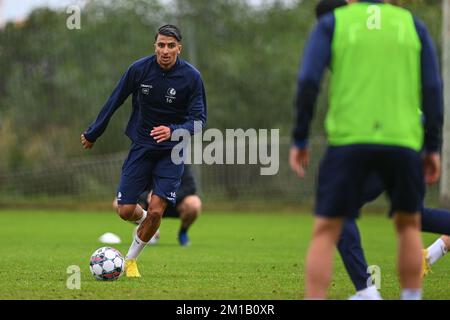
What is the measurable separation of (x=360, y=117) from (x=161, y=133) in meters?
3.42

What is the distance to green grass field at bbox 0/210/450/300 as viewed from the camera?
7355mm

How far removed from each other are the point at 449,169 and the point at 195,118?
12.5 meters

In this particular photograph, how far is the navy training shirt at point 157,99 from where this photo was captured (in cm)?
893

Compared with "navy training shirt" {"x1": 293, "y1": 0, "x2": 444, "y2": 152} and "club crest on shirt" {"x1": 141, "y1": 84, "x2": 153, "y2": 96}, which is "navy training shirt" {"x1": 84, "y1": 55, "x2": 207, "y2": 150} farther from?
"navy training shirt" {"x1": 293, "y1": 0, "x2": 444, "y2": 152}

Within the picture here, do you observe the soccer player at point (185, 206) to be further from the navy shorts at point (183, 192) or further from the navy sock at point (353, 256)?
the navy sock at point (353, 256)

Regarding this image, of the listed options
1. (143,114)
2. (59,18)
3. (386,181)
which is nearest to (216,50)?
(59,18)

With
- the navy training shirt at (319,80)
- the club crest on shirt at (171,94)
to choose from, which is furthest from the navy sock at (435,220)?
the club crest on shirt at (171,94)

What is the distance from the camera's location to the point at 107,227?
17.8m

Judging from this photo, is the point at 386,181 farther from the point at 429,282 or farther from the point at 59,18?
the point at 59,18

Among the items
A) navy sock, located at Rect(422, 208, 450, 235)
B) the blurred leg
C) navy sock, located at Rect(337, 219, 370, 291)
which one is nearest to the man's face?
navy sock, located at Rect(422, 208, 450, 235)

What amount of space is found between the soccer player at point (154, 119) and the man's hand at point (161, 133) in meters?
0.15

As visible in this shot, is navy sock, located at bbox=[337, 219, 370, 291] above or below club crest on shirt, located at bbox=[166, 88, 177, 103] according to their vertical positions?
below

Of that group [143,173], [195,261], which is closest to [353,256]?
[143,173]

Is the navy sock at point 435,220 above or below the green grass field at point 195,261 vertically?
above
